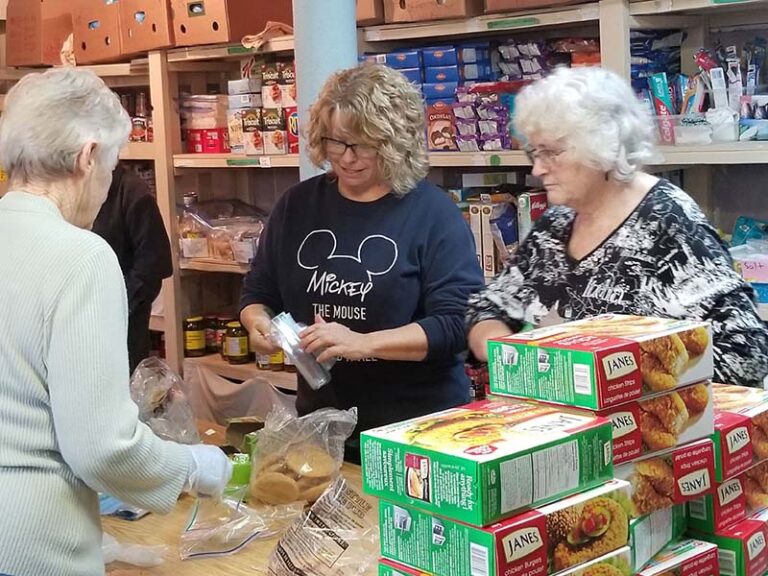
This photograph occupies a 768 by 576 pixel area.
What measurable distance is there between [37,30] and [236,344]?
6.39ft

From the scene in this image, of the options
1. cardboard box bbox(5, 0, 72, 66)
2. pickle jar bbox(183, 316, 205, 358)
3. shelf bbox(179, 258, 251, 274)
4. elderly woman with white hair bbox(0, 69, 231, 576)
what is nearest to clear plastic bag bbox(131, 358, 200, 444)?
elderly woman with white hair bbox(0, 69, 231, 576)

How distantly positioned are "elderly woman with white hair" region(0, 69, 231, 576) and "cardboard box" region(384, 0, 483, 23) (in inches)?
74.7

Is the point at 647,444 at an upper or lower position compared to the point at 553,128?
lower

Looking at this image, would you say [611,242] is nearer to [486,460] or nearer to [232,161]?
[486,460]

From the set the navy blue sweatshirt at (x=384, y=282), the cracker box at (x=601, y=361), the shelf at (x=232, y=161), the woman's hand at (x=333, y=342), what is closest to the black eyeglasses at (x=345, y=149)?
the navy blue sweatshirt at (x=384, y=282)

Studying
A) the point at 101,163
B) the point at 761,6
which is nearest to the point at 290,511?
the point at 101,163

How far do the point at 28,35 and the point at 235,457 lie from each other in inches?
146

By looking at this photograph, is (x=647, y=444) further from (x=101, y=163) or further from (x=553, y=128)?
(x=101, y=163)

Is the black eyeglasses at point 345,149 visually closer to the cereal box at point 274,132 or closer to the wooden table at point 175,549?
the wooden table at point 175,549

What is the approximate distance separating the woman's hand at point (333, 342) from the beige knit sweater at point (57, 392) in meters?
0.77

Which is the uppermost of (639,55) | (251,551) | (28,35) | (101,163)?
(28,35)

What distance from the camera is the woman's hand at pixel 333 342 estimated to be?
89.4 inches

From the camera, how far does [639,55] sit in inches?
122

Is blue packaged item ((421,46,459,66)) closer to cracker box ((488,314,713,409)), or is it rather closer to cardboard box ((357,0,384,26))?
cardboard box ((357,0,384,26))
